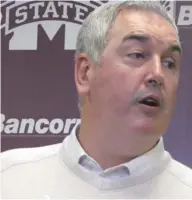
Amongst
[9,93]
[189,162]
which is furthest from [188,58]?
[9,93]

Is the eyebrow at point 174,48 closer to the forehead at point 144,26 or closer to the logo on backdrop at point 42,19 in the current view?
the forehead at point 144,26

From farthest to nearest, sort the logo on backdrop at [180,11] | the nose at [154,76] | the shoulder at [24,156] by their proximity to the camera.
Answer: the logo on backdrop at [180,11] < the shoulder at [24,156] < the nose at [154,76]

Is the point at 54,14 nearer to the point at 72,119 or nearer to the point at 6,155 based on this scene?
the point at 72,119

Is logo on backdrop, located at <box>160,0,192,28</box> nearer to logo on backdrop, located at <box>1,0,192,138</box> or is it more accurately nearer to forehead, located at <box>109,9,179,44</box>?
logo on backdrop, located at <box>1,0,192,138</box>

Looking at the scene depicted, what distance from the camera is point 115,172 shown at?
2.84 feet

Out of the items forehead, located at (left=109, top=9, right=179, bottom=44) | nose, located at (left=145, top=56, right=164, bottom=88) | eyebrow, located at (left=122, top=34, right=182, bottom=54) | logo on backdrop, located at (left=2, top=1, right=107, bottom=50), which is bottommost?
logo on backdrop, located at (left=2, top=1, right=107, bottom=50)

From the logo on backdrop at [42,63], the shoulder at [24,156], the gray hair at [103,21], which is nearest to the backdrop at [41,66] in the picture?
the logo on backdrop at [42,63]

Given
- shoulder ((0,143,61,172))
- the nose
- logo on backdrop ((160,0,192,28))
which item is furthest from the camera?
logo on backdrop ((160,0,192,28))

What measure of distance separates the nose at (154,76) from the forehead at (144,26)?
51mm

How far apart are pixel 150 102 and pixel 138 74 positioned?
0.17ft

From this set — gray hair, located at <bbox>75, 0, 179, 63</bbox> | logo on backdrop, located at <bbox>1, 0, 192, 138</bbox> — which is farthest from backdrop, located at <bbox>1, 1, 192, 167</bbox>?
gray hair, located at <bbox>75, 0, 179, 63</bbox>

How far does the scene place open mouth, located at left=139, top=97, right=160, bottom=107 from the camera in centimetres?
81

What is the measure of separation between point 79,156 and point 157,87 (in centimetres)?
20

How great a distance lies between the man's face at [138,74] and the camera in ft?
2.67
